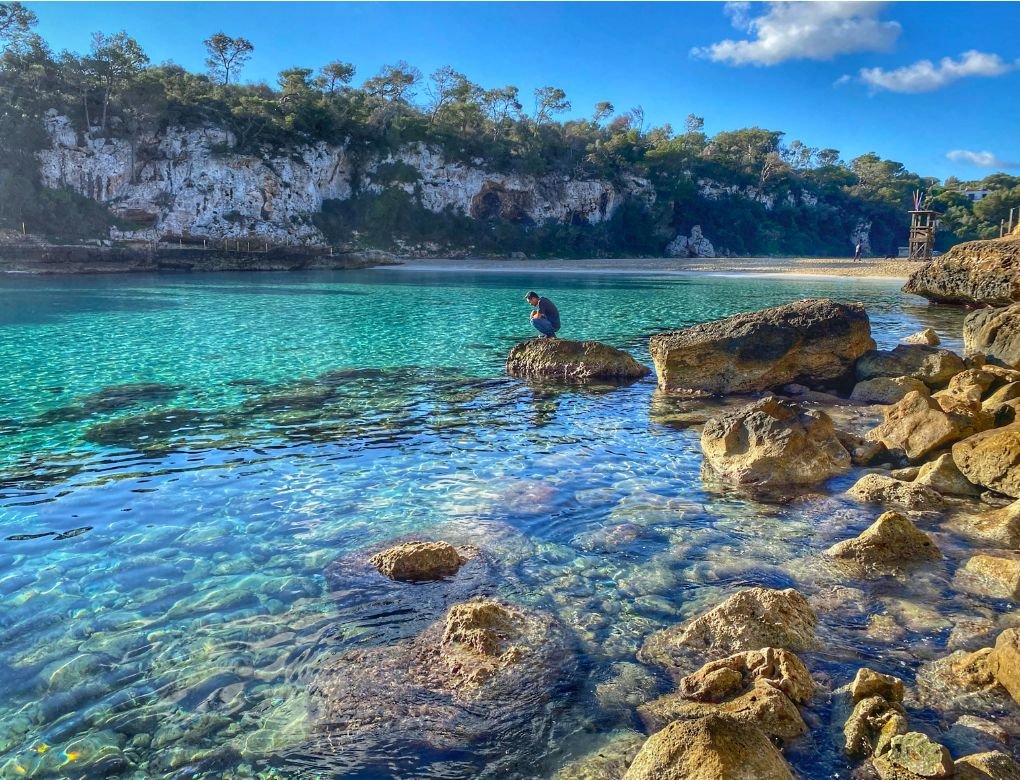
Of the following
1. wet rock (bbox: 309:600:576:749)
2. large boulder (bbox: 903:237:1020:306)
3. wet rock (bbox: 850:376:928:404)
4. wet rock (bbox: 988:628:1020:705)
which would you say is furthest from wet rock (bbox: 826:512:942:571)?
large boulder (bbox: 903:237:1020:306)

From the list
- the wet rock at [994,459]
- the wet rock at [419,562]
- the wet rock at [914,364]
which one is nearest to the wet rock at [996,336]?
the wet rock at [914,364]

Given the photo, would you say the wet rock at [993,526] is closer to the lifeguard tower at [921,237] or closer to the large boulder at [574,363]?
the large boulder at [574,363]

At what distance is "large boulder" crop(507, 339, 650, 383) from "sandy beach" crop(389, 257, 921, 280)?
142 ft

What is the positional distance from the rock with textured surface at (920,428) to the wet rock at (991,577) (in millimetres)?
3139

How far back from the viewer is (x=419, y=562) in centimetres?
585

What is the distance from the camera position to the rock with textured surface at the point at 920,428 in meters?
8.62

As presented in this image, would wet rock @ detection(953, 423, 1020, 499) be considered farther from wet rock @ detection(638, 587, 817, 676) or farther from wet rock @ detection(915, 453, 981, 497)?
wet rock @ detection(638, 587, 817, 676)

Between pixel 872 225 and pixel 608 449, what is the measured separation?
387 ft

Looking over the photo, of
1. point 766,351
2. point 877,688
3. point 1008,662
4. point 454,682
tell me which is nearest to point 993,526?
point 1008,662

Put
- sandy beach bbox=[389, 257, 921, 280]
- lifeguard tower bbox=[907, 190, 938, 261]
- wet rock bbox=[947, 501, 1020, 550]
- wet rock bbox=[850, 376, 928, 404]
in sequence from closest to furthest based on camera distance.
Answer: wet rock bbox=[947, 501, 1020, 550] → wet rock bbox=[850, 376, 928, 404] → sandy beach bbox=[389, 257, 921, 280] → lifeguard tower bbox=[907, 190, 938, 261]

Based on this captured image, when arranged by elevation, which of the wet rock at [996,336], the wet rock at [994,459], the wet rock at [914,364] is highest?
the wet rock at [996,336]

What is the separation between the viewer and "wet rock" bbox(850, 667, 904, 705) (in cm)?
392

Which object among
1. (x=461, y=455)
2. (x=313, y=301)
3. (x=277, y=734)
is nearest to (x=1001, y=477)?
(x=461, y=455)

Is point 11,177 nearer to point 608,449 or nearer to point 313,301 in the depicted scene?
point 313,301
